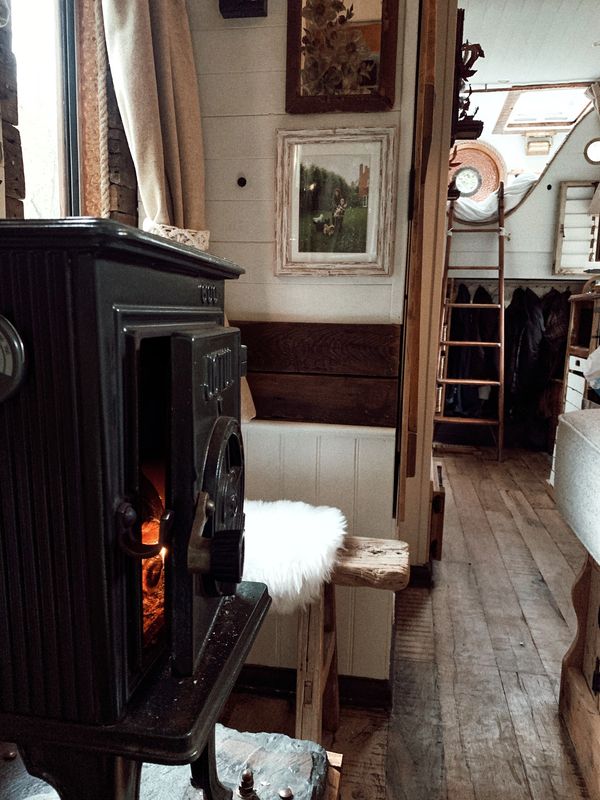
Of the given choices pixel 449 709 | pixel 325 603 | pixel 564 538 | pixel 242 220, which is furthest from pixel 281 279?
pixel 564 538

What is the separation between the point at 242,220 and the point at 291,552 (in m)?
0.97

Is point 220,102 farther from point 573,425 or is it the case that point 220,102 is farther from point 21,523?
point 21,523

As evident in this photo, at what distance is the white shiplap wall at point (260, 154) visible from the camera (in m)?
1.63

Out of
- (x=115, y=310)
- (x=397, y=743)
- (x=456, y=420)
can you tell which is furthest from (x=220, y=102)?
(x=456, y=420)

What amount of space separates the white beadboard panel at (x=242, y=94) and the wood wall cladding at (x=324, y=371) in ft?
1.97

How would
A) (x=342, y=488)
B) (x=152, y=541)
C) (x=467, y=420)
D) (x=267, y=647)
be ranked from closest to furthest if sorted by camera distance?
(x=152, y=541)
(x=342, y=488)
(x=267, y=647)
(x=467, y=420)

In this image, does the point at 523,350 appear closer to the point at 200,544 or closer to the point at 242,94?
the point at 242,94

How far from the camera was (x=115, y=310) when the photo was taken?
1.97ft

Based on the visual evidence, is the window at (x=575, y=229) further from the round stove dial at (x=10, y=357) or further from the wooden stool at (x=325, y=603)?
the round stove dial at (x=10, y=357)

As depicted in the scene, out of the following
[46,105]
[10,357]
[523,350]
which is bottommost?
[523,350]

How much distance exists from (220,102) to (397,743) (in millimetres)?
1934

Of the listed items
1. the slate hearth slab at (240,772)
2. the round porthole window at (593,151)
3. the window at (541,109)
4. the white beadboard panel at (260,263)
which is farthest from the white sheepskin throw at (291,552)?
the window at (541,109)

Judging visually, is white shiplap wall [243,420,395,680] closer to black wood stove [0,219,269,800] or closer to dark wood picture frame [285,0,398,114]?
dark wood picture frame [285,0,398,114]

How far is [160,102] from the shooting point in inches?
62.2
